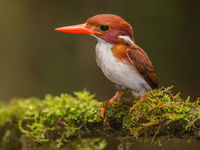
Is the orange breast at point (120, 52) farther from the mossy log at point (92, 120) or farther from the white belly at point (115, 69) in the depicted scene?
the mossy log at point (92, 120)

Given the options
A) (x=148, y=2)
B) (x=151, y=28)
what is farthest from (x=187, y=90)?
(x=148, y=2)

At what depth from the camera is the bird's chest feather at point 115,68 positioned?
1833 mm

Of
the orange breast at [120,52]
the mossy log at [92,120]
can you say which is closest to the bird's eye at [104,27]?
the orange breast at [120,52]

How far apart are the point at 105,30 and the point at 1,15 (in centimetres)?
426

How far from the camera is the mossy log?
168cm

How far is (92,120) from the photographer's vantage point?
6.49 feet

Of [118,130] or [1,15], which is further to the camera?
[1,15]

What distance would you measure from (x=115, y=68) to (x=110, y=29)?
0.23 metres

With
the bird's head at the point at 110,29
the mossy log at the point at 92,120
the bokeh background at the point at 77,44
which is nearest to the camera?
the mossy log at the point at 92,120

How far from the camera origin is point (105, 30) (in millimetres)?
1827

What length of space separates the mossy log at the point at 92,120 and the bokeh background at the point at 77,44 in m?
2.30

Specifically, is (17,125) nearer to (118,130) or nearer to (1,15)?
(118,130)

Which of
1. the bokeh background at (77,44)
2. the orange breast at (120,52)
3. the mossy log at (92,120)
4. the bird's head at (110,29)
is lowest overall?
the mossy log at (92,120)

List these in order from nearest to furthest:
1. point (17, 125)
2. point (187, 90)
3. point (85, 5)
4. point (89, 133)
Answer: point (89, 133) → point (17, 125) → point (187, 90) → point (85, 5)
